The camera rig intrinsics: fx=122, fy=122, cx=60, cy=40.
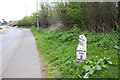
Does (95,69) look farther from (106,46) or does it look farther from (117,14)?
(117,14)

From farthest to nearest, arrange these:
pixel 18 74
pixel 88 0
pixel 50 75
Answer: pixel 88 0, pixel 18 74, pixel 50 75

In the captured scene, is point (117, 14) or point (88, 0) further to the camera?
point (88, 0)

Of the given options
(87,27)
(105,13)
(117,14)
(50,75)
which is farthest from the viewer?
(87,27)

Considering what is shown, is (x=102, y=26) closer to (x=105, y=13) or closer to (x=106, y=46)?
(x=105, y=13)

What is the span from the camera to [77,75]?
383 cm

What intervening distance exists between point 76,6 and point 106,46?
6130 mm

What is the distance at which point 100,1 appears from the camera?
8242mm

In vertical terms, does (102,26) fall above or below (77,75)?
above

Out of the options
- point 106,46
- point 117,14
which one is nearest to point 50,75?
point 106,46

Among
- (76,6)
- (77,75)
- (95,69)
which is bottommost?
(77,75)

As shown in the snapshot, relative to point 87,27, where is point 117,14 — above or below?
above

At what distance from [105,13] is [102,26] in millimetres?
953

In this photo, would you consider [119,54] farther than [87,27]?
No

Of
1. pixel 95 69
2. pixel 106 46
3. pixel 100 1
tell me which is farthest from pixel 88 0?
pixel 95 69
